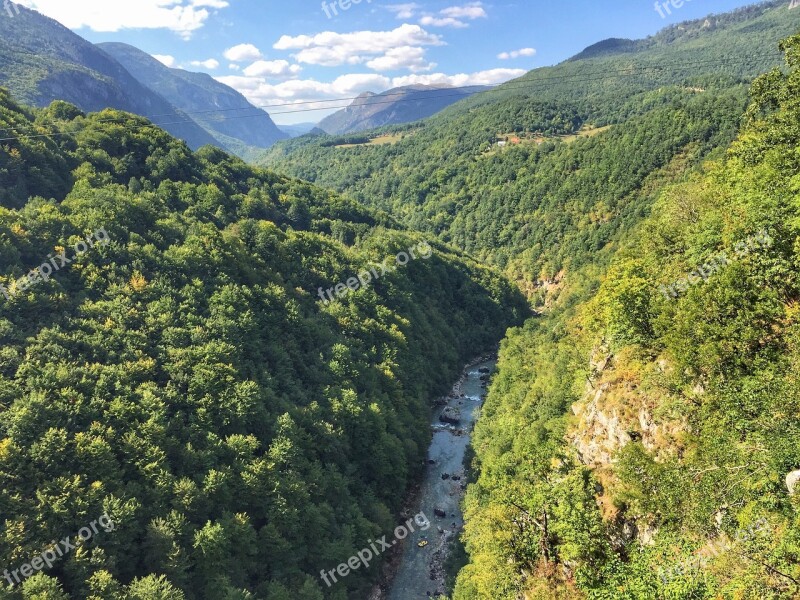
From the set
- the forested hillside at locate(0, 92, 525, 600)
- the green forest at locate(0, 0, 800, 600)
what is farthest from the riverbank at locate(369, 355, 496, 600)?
the forested hillside at locate(0, 92, 525, 600)

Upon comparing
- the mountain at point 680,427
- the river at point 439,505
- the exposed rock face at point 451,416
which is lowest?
the river at point 439,505

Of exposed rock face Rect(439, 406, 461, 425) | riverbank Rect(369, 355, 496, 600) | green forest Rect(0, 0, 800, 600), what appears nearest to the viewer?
green forest Rect(0, 0, 800, 600)

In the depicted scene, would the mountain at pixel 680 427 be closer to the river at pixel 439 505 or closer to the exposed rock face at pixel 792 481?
the exposed rock face at pixel 792 481

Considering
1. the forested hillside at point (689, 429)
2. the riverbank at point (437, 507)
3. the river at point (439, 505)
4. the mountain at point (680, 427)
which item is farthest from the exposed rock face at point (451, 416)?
the forested hillside at point (689, 429)

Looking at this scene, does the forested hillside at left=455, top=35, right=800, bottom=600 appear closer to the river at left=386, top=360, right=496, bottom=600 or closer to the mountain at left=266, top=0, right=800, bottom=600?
the mountain at left=266, top=0, right=800, bottom=600

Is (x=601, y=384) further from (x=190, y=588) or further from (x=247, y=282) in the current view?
(x=247, y=282)

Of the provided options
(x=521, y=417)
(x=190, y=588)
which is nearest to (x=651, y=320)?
(x=521, y=417)

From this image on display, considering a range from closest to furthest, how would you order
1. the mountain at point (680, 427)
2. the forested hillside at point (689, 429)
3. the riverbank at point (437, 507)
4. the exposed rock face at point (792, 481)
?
the exposed rock face at point (792, 481)
the forested hillside at point (689, 429)
the mountain at point (680, 427)
the riverbank at point (437, 507)

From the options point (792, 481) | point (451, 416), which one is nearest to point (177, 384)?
point (451, 416)
